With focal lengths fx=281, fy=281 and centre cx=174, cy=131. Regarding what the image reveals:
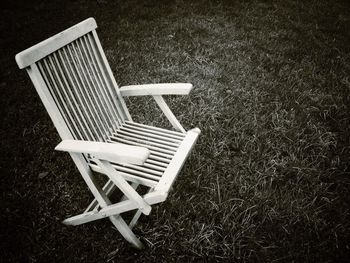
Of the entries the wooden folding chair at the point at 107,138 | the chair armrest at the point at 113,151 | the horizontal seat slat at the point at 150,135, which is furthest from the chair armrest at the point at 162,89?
the chair armrest at the point at 113,151

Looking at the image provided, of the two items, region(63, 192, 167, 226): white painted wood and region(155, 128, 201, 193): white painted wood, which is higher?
region(155, 128, 201, 193): white painted wood

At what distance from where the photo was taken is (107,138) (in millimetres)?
2359

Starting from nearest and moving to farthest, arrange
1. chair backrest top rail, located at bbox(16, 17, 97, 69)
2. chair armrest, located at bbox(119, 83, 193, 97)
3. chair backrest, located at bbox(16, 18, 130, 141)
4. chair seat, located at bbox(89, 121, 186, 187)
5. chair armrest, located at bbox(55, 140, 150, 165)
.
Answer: chair armrest, located at bbox(55, 140, 150, 165)
chair backrest top rail, located at bbox(16, 17, 97, 69)
chair backrest, located at bbox(16, 18, 130, 141)
chair seat, located at bbox(89, 121, 186, 187)
chair armrest, located at bbox(119, 83, 193, 97)

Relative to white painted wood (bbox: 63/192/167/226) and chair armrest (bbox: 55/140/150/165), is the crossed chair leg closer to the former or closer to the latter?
white painted wood (bbox: 63/192/167/226)

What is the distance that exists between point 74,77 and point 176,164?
40.8 inches

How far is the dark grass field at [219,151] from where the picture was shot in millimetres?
2266

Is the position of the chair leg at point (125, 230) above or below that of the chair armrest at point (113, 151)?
below

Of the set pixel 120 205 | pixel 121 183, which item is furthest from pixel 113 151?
pixel 120 205

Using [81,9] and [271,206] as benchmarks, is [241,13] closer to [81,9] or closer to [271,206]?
[81,9]

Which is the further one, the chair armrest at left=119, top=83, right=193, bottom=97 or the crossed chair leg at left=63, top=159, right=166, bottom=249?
the chair armrest at left=119, top=83, right=193, bottom=97

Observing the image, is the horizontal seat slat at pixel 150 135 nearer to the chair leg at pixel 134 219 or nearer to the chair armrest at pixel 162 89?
the chair armrest at pixel 162 89

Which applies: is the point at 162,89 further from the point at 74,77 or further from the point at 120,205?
the point at 120,205

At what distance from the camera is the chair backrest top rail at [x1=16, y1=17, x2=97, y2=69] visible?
66.0 inches

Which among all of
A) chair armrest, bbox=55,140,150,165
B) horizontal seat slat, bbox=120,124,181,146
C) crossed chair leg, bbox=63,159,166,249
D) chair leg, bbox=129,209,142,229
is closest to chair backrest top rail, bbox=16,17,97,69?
chair armrest, bbox=55,140,150,165
